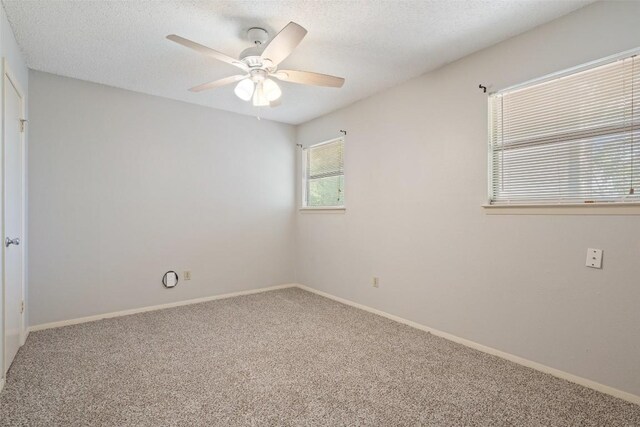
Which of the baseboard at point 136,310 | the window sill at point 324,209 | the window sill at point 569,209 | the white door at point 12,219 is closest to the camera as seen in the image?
the window sill at point 569,209

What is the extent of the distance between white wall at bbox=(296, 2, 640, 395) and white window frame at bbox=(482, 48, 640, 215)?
A: 4 centimetres

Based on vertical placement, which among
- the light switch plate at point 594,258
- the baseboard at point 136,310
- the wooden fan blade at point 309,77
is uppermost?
the wooden fan blade at point 309,77

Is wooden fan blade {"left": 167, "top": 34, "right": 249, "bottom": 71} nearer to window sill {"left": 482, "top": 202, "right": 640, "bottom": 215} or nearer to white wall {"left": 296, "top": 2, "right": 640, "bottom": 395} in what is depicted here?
white wall {"left": 296, "top": 2, "right": 640, "bottom": 395}

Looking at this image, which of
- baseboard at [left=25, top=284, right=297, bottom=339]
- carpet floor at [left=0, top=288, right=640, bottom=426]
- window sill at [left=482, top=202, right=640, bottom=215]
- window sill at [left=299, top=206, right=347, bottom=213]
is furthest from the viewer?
window sill at [left=299, top=206, right=347, bottom=213]

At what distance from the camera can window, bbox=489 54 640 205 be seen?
6.32 feet

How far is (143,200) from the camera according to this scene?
357 centimetres

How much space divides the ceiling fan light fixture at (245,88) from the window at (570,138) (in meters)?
1.83

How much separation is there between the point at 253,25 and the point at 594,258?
266 centimetres

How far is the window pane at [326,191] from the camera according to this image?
13.5 feet

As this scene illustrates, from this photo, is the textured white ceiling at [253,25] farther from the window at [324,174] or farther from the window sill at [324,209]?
the window sill at [324,209]

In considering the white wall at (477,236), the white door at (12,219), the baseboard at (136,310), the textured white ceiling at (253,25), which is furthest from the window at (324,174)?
the white door at (12,219)

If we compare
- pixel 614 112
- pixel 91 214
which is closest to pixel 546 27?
→ pixel 614 112

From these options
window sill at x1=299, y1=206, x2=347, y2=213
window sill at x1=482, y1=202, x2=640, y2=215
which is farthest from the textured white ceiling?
window sill at x1=299, y1=206, x2=347, y2=213

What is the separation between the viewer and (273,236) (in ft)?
15.1
